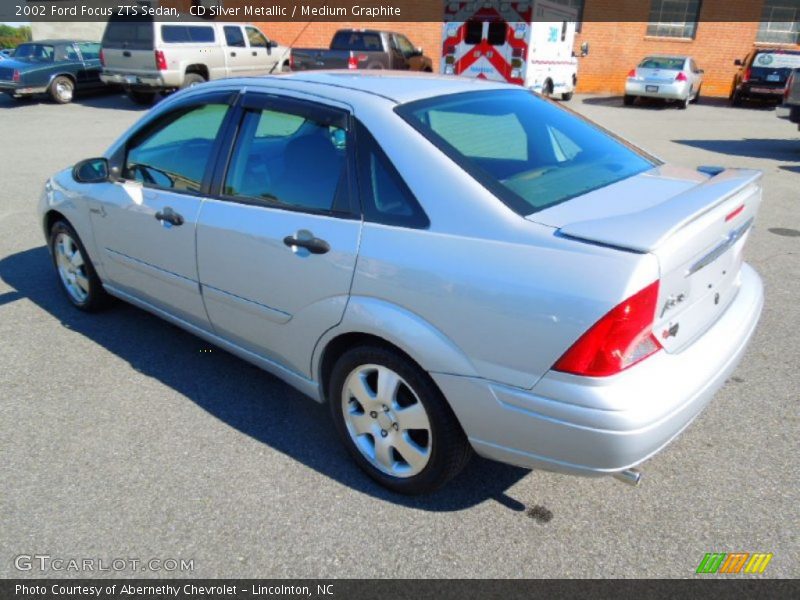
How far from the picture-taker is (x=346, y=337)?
2664 millimetres

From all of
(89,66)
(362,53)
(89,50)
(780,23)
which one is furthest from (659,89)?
(89,50)

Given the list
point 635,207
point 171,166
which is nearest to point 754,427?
point 635,207

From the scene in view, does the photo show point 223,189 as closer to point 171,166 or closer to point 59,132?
point 171,166

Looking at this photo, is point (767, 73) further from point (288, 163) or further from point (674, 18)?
point (288, 163)

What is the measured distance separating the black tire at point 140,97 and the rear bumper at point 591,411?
17.1m

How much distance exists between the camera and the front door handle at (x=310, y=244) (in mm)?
2590

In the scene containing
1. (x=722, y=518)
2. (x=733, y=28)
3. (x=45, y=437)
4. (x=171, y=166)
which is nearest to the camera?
(x=722, y=518)

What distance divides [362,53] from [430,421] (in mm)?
15771

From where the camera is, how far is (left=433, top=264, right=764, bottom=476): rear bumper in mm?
2035

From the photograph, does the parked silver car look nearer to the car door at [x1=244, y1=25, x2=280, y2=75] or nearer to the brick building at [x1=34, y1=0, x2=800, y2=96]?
the brick building at [x1=34, y1=0, x2=800, y2=96]

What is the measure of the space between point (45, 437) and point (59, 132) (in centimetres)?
1187

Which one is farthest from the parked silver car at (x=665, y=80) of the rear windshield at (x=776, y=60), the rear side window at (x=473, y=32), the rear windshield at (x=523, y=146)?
the rear windshield at (x=523, y=146)

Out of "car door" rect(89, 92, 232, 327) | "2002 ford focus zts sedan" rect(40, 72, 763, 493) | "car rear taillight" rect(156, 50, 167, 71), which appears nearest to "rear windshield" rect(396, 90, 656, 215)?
"2002 ford focus zts sedan" rect(40, 72, 763, 493)

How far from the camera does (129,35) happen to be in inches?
599
